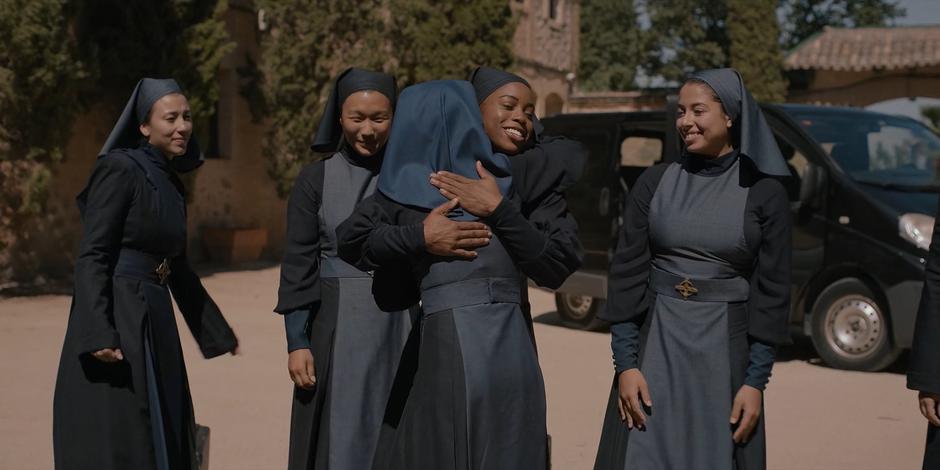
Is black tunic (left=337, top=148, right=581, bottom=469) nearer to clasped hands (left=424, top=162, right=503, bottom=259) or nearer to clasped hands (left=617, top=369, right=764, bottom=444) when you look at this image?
clasped hands (left=424, top=162, right=503, bottom=259)

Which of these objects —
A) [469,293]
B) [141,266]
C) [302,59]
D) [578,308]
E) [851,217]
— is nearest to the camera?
[469,293]

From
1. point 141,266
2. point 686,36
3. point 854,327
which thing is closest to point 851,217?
point 854,327

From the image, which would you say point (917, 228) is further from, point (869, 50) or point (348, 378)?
point (869, 50)

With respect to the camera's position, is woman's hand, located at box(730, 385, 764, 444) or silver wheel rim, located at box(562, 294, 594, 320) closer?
woman's hand, located at box(730, 385, 764, 444)

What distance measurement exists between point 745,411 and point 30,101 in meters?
11.0

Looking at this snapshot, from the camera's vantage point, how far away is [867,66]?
23.8m

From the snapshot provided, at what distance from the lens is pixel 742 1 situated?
31797 mm

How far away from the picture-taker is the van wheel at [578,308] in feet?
38.9

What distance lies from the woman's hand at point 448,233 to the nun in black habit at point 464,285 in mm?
13

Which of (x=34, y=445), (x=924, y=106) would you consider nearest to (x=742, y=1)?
(x=924, y=106)

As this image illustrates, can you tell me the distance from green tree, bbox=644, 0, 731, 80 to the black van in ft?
88.5

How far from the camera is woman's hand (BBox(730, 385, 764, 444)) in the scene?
3.90m

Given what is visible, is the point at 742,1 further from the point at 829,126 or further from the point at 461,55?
the point at 829,126

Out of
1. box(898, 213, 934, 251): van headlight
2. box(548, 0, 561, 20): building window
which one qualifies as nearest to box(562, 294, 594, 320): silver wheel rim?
box(898, 213, 934, 251): van headlight
